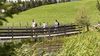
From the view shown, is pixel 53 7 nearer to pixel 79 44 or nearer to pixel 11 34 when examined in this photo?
pixel 11 34

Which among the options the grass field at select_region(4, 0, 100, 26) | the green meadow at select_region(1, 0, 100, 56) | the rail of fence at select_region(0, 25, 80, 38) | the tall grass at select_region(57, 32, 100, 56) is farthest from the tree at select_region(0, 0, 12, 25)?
the grass field at select_region(4, 0, 100, 26)

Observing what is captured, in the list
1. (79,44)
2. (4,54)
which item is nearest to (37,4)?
(79,44)

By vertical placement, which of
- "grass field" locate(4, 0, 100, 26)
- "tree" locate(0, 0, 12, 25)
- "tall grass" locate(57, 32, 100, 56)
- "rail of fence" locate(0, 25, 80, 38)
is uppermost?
"tree" locate(0, 0, 12, 25)

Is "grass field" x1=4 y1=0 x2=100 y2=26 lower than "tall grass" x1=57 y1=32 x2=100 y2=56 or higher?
lower

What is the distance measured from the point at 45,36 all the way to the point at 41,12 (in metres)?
43.8

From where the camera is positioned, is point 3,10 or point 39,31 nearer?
point 3,10

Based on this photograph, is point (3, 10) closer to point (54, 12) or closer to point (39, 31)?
point (39, 31)

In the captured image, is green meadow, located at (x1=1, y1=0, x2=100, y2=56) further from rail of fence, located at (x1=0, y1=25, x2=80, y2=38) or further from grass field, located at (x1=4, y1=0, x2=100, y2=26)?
rail of fence, located at (x1=0, y1=25, x2=80, y2=38)

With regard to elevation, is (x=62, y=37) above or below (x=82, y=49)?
below

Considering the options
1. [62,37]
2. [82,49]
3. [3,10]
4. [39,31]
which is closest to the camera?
[3,10]

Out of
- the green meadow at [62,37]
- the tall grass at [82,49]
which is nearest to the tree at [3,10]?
the green meadow at [62,37]

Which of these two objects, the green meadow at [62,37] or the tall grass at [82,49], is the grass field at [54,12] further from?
the tall grass at [82,49]

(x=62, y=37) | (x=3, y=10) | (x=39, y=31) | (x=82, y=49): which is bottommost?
(x=62, y=37)

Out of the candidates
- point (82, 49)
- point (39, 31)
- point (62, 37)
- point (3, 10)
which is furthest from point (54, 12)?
point (3, 10)
